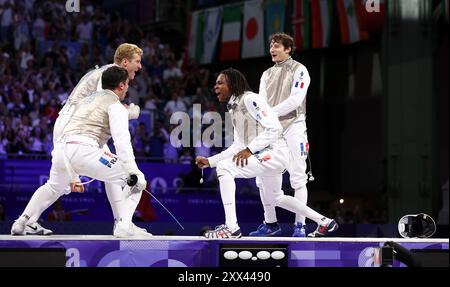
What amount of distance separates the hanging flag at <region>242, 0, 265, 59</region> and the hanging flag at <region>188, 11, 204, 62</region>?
1066 millimetres

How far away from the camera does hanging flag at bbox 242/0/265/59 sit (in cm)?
1661

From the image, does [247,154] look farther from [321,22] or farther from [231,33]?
[231,33]

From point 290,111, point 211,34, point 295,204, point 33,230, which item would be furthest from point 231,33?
point 33,230

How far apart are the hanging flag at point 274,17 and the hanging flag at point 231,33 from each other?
855 mm

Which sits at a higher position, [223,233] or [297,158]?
[297,158]

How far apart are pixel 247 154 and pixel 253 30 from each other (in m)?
10.9

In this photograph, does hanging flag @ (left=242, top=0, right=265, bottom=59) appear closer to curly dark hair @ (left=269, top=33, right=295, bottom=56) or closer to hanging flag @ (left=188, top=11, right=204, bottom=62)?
hanging flag @ (left=188, top=11, right=204, bottom=62)

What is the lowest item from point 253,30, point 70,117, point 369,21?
point 70,117

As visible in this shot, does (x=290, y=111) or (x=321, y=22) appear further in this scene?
(x=321, y=22)

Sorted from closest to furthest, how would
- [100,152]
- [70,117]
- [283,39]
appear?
1. [100,152]
2. [70,117]
3. [283,39]

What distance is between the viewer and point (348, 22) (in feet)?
52.2

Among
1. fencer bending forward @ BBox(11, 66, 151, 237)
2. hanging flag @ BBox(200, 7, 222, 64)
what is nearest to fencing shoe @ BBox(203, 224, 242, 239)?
fencer bending forward @ BBox(11, 66, 151, 237)
